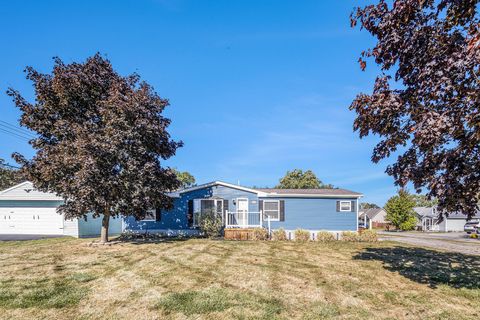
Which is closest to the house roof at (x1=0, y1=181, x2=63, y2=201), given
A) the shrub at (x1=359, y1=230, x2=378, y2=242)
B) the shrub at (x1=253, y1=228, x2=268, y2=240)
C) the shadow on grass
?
the shrub at (x1=253, y1=228, x2=268, y2=240)

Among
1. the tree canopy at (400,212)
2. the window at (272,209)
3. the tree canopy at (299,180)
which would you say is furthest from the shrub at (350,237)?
the tree canopy at (299,180)

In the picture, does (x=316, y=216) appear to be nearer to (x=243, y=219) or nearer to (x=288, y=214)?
(x=288, y=214)

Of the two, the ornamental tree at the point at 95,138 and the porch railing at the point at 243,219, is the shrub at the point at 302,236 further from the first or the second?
the ornamental tree at the point at 95,138

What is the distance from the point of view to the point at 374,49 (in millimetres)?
7969

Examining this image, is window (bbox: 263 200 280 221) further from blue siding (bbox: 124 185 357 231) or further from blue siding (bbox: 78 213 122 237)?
blue siding (bbox: 78 213 122 237)

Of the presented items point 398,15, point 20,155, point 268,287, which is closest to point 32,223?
point 20,155

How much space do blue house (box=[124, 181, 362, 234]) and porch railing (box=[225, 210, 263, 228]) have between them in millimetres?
66

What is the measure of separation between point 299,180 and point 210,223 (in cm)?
4340

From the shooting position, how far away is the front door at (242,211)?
66.5ft

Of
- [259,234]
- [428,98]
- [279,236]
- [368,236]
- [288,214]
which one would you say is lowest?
[368,236]

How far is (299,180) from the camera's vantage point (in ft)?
198

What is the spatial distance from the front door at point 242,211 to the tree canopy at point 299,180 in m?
39.3

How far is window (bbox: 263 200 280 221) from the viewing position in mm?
20763

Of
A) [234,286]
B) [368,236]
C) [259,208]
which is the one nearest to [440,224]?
[368,236]
